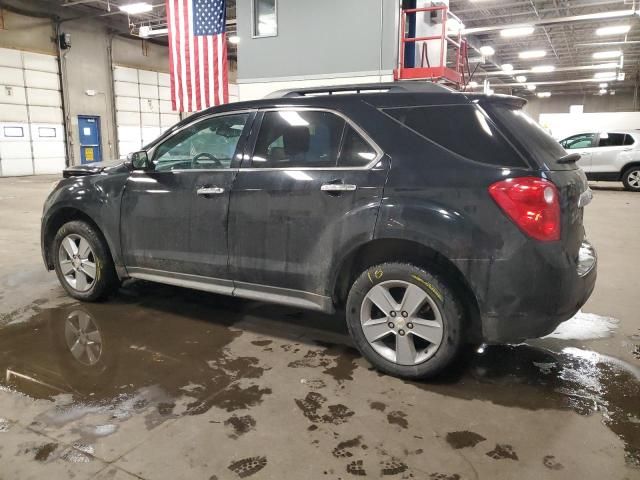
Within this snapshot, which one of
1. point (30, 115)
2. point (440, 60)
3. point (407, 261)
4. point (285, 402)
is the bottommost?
point (285, 402)

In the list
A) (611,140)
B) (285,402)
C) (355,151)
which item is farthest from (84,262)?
(611,140)

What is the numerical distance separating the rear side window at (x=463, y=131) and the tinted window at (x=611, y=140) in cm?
1326

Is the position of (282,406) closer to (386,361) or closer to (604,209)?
(386,361)

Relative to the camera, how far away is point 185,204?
351 cm

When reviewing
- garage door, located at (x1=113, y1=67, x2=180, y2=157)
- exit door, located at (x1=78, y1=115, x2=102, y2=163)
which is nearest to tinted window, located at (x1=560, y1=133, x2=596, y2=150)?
garage door, located at (x1=113, y1=67, x2=180, y2=157)

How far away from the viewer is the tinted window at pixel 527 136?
2.57 m

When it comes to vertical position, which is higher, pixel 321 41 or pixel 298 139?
pixel 321 41

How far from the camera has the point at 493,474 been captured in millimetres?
2066

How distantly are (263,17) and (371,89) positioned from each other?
23.2 feet

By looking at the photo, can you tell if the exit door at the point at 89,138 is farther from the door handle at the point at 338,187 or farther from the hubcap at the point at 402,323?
the hubcap at the point at 402,323

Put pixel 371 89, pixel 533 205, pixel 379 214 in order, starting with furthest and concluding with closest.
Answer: pixel 371 89
pixel 379 214
pixel 533 205

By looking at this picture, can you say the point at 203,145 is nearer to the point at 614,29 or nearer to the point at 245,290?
the point at 245,290

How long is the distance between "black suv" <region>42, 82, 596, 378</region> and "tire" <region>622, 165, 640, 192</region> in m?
12.8

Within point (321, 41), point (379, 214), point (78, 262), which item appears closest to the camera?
point (379, 214)
